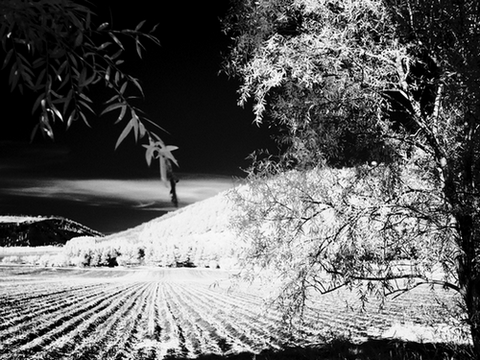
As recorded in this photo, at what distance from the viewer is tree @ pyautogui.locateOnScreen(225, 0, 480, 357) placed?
9.07 m

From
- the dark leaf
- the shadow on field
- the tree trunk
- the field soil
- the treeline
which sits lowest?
the treeline

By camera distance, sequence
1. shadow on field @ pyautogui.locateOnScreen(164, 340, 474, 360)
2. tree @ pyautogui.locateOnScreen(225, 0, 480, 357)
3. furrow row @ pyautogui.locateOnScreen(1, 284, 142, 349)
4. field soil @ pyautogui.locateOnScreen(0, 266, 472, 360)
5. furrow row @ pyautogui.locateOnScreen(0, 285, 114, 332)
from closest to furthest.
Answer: tree @ pyautogui.locateOnScreen(225, 0, 480, 357)
shadow on field @ pyautogui.locateOnScreen(164, 340, 474, 360)
field soil @ pyautogui.locateOnScreen(0, 266, 472, 360)
furrow row @ pyautogui.locateOnScreen(1, 284, 142, 349)
furrow row @ pyautogui.locateOnScreen(0, 285, 114, 332)

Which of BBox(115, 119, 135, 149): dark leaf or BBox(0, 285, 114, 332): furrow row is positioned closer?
BBox(115, 119, 135, 149): dark leaf

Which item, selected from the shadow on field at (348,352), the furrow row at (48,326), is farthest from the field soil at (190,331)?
the shadow on field at (348,352)

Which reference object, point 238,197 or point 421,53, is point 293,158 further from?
point 421,53

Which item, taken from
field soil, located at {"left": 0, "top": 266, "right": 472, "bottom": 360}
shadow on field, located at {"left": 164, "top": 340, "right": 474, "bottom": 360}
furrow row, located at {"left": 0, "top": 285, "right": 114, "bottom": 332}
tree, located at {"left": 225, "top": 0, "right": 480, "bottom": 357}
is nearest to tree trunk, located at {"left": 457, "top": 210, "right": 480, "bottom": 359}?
tree, located at {"left": 225, "top": 0, "right": 480, "bottom": 357}

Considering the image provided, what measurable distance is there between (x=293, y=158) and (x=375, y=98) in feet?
8.58

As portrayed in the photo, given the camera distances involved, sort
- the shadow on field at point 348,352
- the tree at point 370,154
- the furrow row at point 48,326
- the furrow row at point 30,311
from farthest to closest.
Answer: the furrow row at point 30,311 < the furrow row at point 48,326 < the shadow on field at point 348,352 < the tree at point 370,154

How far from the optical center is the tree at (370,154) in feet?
29.8

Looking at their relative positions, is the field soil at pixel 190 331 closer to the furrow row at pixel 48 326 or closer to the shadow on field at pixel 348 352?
the furrow row at pixel 48 326

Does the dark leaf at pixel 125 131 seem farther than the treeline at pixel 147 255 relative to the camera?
No

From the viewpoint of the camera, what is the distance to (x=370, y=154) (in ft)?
32.8

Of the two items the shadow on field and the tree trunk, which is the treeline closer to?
the shadow on field

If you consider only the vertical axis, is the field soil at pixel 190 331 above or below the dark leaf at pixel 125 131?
below
